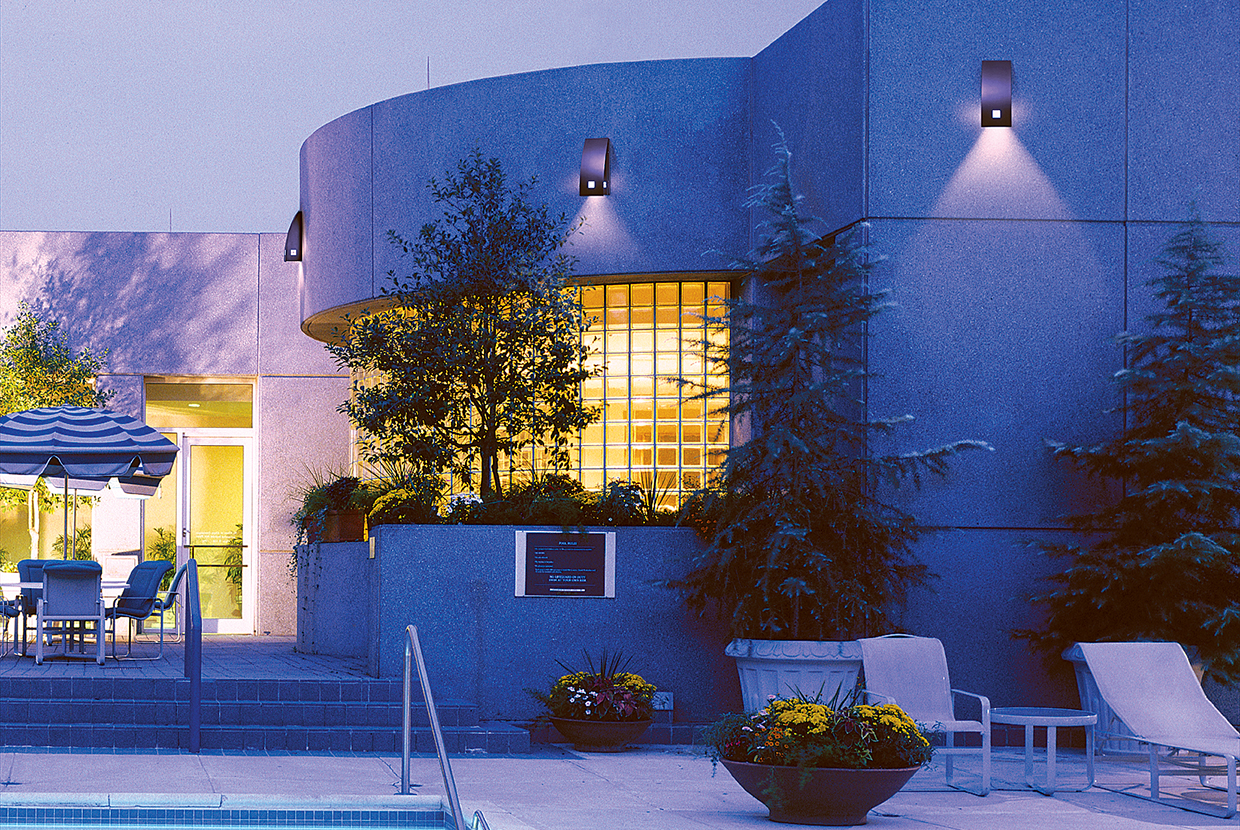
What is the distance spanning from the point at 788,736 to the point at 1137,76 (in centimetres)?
580

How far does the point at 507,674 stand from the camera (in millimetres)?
9805

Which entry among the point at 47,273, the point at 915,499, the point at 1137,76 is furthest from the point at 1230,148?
the point at 47,273

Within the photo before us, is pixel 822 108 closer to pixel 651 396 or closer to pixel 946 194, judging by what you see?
pixel 946 194

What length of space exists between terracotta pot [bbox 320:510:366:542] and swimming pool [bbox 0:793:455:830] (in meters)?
6.06

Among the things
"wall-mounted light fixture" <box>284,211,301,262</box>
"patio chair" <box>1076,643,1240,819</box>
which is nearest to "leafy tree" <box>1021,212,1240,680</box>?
"patio chair" <box>1076,643,1240,819</box>

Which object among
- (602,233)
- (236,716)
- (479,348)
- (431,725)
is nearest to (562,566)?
(479,348)

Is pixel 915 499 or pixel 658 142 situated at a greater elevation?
pixel 658 142

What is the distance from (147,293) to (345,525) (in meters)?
4.91

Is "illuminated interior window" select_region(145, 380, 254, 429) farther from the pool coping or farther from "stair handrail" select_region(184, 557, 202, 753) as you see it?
the pool coping

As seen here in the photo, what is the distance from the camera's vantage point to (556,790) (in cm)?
727

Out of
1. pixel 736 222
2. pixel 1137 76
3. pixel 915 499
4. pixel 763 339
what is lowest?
pixel 915 499

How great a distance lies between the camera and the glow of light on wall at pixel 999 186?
9.80m

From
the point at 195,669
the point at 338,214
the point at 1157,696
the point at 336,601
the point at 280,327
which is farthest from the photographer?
the point at 280,327

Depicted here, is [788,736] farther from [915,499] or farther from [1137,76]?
[1137,76]
